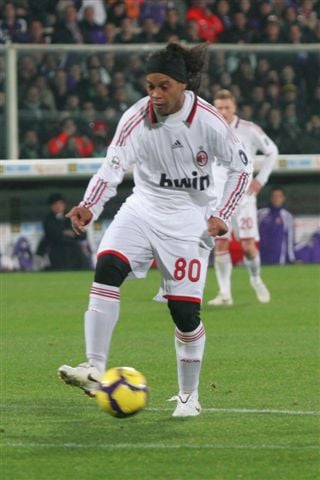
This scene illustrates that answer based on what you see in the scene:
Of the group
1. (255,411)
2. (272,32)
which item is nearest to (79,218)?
(255,411)

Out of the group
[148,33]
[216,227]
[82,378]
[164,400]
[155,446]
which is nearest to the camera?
[155,446]

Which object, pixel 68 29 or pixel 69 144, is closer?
pixel 69 144

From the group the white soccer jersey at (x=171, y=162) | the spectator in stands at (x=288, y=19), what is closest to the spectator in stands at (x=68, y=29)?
the spectator in stands at (x=288, y=19)

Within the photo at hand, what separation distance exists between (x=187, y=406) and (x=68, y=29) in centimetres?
1380

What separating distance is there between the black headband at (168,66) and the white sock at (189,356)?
4.89ft

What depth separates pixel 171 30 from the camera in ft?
69.6

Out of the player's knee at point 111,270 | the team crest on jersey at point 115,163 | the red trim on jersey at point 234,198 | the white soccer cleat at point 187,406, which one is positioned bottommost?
the white soccer cleat at point 187,406

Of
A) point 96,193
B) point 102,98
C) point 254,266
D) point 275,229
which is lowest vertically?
point 275,229

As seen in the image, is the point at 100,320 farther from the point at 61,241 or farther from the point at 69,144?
the point at 69,144

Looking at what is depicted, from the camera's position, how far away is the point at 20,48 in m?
18.8

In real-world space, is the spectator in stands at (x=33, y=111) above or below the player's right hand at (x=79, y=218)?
below

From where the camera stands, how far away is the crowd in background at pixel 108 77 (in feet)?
62.1

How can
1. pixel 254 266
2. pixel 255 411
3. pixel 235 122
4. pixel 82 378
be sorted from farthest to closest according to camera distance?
1. pixel 254 266
2. pixel 235 122
3. pixel 255 411
4. pixel 82 378

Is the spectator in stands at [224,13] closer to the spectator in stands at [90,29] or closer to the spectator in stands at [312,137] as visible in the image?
Answer: the spectator in stands at [90,29]
